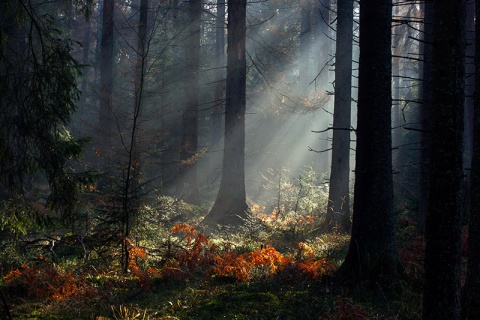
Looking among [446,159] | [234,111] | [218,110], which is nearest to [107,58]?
[218,110]

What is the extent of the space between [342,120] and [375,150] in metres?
6.63

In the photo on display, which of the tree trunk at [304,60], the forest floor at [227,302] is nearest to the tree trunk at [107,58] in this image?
the tree trunk at [304,60]

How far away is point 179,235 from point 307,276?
5.91 meters

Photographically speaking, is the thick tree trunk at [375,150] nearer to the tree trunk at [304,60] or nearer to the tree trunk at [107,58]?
the tree trunk at [107,58]

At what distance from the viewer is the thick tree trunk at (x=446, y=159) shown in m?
4.43

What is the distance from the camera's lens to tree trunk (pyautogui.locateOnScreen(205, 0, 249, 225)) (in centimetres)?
1409

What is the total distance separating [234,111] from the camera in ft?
46.6

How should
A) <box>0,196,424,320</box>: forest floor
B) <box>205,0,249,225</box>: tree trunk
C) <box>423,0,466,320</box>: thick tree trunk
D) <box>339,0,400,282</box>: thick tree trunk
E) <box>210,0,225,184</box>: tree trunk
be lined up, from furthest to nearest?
<box>210,0,225,184</box>: tree trunk → <box>205,0,249,225</box>: tree trunk → <box>339,0,400,282</box>: thick tree trunk → <box>0,196,424,320</box>: forest floor → <box>423,0,466,320</box>: thick tree trunk

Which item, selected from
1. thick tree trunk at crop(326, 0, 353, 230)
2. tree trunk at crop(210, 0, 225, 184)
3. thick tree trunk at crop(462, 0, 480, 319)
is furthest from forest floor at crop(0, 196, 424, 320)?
tree trunk at crop(210, 0, 225, 184)

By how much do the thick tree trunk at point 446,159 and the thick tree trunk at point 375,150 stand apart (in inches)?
83.0

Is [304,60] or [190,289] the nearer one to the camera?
[190,289]

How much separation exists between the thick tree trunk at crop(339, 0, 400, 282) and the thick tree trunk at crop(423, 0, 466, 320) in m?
2.11

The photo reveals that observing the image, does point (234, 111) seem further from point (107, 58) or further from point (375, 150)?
point (107, 58)

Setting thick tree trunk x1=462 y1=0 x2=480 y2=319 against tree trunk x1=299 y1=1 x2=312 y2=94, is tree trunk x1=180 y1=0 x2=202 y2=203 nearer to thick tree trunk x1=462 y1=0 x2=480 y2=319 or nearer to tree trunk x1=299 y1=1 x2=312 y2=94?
tree trunk x1=299 y1=1 x2=312 y2=94
